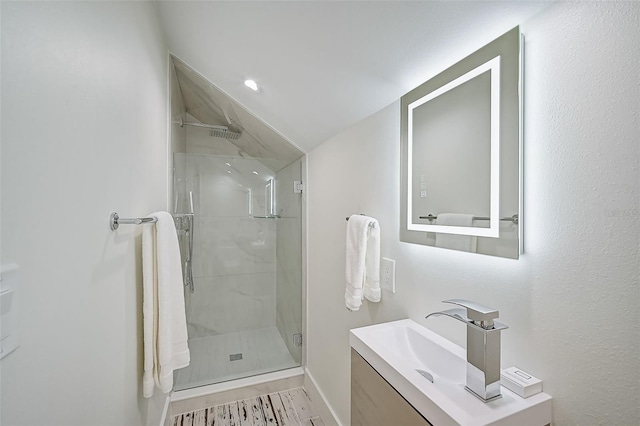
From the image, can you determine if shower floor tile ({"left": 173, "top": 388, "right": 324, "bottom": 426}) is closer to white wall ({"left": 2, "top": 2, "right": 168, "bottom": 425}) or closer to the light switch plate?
white wall ({"left": 2, "top": 2, "right": 168, "bottom": 425})

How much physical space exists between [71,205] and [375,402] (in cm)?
106

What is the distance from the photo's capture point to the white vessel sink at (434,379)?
26.7 inches

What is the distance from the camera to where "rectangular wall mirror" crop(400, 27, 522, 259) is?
81cm

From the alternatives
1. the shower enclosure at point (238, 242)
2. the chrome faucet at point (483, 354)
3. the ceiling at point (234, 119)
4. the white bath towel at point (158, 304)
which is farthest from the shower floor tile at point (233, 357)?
the chrome faucet at point (483, 354)

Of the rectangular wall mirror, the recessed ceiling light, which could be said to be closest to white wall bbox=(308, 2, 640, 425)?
the rectangular wall mirror

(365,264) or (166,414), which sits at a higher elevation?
(365,264)

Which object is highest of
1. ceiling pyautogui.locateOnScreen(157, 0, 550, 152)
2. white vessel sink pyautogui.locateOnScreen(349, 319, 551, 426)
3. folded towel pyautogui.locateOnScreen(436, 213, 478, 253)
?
ceiling pyautogui.locateOnScreen(157, 0, 550, 152)

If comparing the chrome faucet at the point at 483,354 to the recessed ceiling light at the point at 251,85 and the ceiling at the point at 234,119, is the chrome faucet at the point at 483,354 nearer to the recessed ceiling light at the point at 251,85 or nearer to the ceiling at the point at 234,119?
the recessed ceiling light at the point at 251,85

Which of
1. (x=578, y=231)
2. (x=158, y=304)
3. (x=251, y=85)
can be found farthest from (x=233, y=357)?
(x=578, y=231)

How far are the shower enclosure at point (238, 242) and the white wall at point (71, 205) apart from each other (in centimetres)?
127

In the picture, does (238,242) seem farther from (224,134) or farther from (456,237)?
(456,237)

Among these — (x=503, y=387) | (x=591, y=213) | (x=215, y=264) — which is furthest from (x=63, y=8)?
(x=215, y=264)

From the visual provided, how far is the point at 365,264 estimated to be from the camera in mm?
1386

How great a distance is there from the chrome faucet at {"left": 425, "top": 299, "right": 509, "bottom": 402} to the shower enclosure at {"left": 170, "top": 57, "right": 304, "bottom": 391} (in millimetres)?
1850
